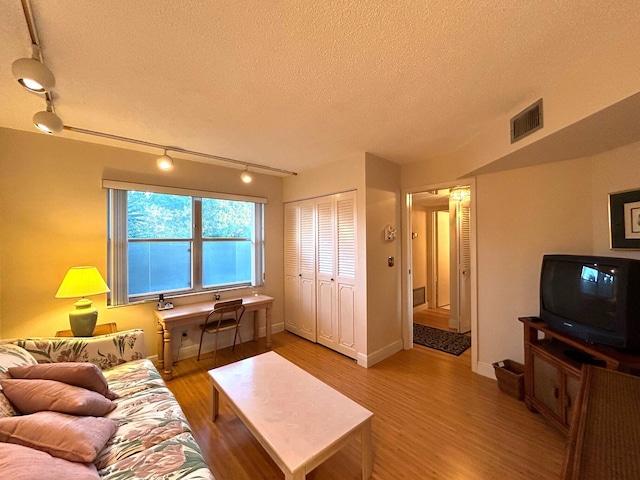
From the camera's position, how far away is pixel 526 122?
183 centimetres

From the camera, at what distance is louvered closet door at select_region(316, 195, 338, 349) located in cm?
334

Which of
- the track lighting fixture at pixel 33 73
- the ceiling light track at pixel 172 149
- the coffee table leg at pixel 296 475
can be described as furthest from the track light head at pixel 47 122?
the coffee table leg at pixel 296 475

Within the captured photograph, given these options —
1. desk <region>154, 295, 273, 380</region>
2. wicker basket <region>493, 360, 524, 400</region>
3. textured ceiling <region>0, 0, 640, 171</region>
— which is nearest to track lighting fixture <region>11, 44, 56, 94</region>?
textured ceiling <region>0, 0, 640, 171</region>

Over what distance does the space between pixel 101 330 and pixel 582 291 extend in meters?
4.12

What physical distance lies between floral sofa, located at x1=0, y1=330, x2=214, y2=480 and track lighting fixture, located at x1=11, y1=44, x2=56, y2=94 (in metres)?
1.52

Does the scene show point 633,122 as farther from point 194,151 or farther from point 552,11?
point 194,151

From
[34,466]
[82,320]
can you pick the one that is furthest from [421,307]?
[34,466]

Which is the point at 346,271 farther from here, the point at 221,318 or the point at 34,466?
the point at 34,466

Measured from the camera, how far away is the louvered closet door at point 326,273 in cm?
334

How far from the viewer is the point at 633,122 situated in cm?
146

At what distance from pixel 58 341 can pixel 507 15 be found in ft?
11.2

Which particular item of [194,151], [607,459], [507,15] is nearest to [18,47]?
[194,151]

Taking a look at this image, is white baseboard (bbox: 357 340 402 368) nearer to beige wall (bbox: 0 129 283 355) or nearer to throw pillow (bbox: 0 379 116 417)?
throw pillow (bbox: 0 379 116 417)

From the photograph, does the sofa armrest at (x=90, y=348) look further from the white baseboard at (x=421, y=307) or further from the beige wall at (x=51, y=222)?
the white baseboard at (x=421, y=307)
